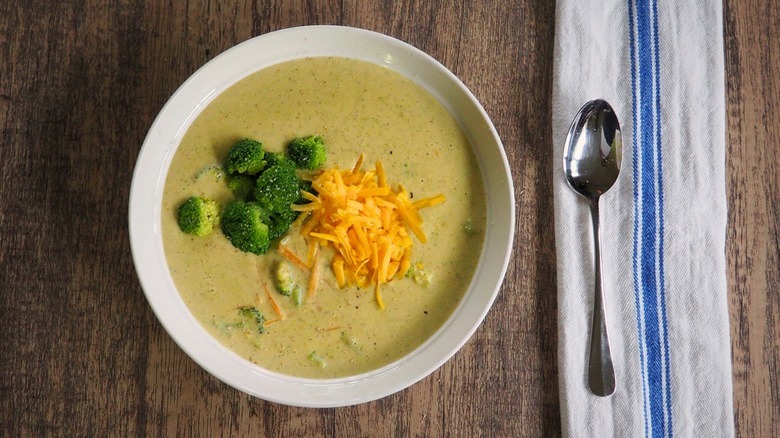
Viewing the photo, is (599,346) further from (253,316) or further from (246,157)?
(246,157)

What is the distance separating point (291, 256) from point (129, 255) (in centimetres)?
56

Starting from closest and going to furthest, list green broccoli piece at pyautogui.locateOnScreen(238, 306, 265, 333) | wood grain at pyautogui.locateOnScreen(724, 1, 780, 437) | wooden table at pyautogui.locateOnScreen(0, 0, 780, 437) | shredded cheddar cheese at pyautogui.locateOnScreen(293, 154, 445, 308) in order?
shredded cheddar cheese at pyautogui.locateOnScreen(293, 154, 445, 308), green broccoli piece at pyautogui.locateOnScreen(238, 306, 265, 333), wooden table at pyautogui.locateOnScreen(0, 0, 780, 437), wood grain at pyautogui.locateOnScreen(724, 1, 780, 437)


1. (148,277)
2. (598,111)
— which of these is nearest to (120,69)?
(148,277)

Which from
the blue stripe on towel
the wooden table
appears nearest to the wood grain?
the wooden table

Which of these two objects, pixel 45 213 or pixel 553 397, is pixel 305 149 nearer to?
pixel 45 213

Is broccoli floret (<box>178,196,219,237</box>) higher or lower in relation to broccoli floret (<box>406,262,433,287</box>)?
higher

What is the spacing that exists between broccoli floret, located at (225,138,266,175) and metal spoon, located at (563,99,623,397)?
96 cm

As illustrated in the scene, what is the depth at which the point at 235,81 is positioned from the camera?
201 centimetres

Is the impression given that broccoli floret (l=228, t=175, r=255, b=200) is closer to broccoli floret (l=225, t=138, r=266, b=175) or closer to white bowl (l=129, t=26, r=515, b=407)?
broccoli floret (l=225, t=138, r=266, b=175)

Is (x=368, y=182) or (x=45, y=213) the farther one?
(x=45, y=213)

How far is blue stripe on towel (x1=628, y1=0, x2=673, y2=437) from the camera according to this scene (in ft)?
7.14

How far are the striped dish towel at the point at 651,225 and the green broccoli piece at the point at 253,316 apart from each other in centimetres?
95

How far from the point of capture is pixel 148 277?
6.27 feet

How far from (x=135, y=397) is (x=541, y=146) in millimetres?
1547
